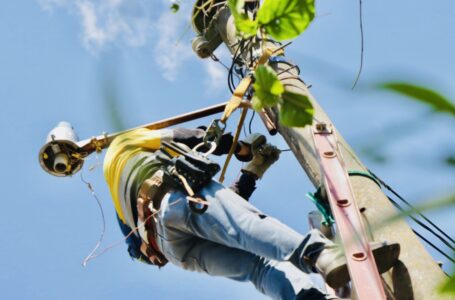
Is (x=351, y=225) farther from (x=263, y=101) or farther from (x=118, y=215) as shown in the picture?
(x=118, y=215)

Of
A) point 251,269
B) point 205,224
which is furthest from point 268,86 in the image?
point 251,269

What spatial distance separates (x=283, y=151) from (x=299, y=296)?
53.5 inches

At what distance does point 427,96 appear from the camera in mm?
472

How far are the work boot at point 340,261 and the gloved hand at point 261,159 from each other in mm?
1550

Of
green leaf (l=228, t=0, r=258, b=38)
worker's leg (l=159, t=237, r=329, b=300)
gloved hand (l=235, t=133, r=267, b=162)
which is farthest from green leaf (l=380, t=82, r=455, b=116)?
gloved hand (l=235, t=133, r=267, b=162)

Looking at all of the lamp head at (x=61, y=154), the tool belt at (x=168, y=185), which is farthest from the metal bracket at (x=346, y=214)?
the lamp head at (x=61, y=154)

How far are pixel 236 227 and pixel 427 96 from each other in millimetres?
2222

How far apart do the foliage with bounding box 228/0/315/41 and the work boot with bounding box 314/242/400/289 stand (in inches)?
38.4

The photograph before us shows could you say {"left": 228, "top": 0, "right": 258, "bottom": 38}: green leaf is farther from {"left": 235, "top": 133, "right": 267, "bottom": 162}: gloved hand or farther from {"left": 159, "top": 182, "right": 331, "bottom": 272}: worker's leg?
{"left": 235, "top": 133, "right": 267, "bottom": 162}: gloved hand

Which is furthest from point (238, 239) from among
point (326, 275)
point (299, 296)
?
point (326, 275)

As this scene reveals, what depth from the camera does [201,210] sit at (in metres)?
2.80

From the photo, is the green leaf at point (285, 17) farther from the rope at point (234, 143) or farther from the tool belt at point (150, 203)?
the rope at point (234, 143)

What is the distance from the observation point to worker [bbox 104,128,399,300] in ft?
7.86

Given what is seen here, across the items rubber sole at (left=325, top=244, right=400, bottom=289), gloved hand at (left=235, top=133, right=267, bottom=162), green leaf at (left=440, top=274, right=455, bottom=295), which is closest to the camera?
green leaf at (left=440, top=274, right=455, bottom=295)
